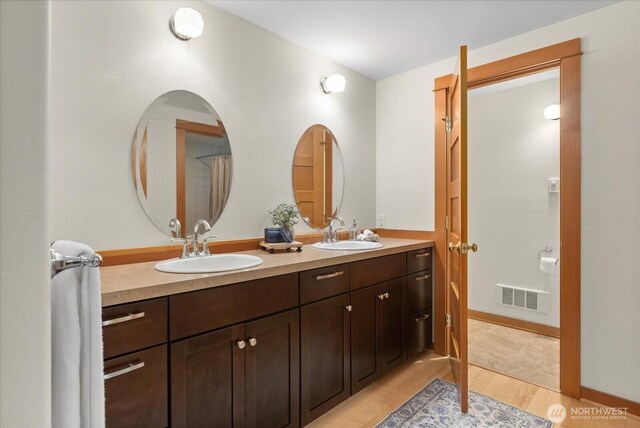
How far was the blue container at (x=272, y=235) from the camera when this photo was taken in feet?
7.12

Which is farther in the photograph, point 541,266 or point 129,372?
point 541,266

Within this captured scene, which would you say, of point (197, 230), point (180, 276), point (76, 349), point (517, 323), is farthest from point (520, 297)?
point (76, 349)

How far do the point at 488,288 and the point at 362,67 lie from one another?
2.48 metres

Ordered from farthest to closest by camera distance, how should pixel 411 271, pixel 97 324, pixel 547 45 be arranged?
pixel 411 271 → pixel 547 45 → pixel 97 324

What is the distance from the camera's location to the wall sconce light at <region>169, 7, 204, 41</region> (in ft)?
5.93

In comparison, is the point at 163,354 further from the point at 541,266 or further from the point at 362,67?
the point at 541,266

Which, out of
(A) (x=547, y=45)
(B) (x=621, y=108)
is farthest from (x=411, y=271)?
(A) (x=547, y=45)

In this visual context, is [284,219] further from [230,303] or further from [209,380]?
[209,380]

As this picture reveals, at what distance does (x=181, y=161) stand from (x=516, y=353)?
2841mm

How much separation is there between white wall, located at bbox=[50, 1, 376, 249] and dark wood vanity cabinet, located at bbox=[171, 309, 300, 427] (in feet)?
2.28

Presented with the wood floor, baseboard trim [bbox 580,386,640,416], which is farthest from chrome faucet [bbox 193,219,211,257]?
baseboard trim [bbox 580,386,640,416]

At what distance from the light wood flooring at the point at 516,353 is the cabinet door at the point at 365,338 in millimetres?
936

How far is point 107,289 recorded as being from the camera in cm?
114

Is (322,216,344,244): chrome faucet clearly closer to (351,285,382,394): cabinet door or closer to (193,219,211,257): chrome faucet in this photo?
(351,285,382,394): cabinet door
